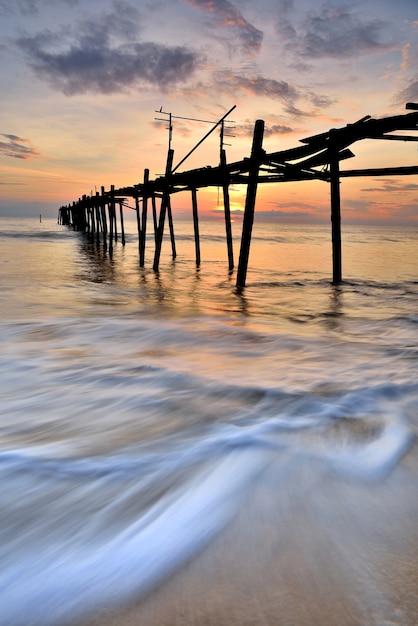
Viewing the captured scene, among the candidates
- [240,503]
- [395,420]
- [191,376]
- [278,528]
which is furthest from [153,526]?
[191,376]

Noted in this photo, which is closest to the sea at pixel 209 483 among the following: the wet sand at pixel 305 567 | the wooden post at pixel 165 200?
the wet sand at pixel 305 567

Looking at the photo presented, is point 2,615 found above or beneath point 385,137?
beneath

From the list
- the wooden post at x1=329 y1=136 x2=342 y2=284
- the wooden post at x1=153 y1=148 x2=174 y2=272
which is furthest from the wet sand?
the wooden post at x1=153 y1=148 x2=174 y2=272

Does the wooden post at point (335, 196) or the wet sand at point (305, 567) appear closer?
the wet sand at point (305, 567)

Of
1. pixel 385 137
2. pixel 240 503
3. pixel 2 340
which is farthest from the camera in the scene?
pixel 385 137

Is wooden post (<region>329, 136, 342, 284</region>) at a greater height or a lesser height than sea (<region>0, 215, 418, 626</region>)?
greater

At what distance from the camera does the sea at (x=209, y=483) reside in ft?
4.58

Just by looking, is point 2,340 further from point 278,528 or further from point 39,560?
point 278,528

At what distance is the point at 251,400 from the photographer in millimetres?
3402

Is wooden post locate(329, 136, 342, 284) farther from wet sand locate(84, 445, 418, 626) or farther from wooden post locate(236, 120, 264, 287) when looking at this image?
wet sand locate(84, 445, 418, 626)

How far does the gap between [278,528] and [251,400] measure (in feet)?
5.49

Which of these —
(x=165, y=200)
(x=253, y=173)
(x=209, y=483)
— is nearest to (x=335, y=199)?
(x=253, y=173)

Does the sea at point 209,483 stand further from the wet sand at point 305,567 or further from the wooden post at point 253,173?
the wooden post at point 253,173

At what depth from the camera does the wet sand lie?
4.27ft
